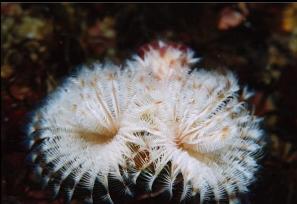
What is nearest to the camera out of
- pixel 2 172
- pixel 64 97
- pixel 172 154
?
pixel 172 154

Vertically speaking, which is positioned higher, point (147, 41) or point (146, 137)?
point (147, 41)

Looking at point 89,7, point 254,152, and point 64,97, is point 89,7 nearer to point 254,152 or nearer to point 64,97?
point 64,97

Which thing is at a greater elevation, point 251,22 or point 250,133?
point 251,22

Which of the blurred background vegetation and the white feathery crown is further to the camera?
the blurred background vegetation

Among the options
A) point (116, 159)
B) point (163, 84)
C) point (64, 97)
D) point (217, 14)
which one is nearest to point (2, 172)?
point (64, 97)

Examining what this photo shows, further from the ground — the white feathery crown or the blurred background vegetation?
the blurred background vegetation
